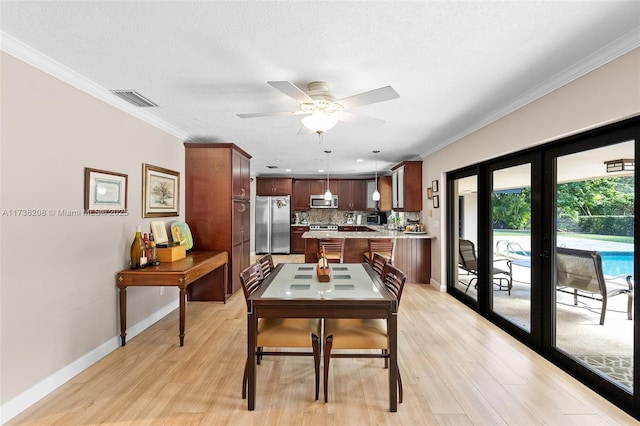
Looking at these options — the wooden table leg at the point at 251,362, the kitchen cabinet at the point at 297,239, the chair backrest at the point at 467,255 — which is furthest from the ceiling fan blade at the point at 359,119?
the kitchen cabinet at the point at 297,239

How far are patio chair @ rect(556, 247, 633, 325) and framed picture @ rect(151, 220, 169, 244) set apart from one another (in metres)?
3.98

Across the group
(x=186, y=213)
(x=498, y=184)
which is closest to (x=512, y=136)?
(x=498, y=184)

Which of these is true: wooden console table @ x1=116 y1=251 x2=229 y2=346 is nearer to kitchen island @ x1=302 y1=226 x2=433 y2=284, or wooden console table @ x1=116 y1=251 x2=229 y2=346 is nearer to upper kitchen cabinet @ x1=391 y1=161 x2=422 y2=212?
kitchen island @ x1=302 y1=226 x2=433 y2=284

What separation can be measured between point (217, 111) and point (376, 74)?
1.73 m

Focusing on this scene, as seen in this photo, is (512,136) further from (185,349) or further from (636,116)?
(185,349)

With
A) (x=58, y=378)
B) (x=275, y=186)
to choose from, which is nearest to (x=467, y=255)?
(x=58, y=378)

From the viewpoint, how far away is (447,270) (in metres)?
4.71

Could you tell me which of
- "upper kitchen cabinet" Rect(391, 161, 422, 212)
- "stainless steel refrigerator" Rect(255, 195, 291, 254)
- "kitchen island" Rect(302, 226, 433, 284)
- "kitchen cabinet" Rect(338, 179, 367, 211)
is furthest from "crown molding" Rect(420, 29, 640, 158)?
"stainless steel refrigerator" Rect(255, 195, 291, 254)

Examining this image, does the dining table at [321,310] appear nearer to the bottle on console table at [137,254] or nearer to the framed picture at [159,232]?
the bottle on console table at [137,254]

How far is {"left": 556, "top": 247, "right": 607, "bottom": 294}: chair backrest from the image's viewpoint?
7.61ft

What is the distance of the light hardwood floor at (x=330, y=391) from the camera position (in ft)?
6.09

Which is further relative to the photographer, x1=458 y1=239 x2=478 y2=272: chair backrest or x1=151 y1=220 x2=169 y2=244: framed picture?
x1=458 y1=239 x2=478 y2=272: chair backrest

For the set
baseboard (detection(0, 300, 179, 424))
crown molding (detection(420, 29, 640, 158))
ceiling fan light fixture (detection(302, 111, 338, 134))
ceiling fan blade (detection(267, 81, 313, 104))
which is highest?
crown molding (detection(420, 29, 640, 158))

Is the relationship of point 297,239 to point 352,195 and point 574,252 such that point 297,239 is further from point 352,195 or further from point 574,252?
point 574,252
